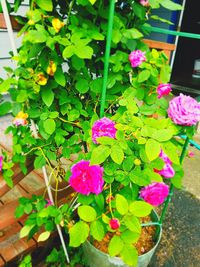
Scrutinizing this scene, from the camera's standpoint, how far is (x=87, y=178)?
2.89 feet

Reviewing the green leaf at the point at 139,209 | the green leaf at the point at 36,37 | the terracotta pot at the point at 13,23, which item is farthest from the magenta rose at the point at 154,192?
the terracotta pot at the point at 13,23

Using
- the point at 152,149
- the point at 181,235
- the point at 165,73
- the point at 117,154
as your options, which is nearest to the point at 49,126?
the point at 117,154

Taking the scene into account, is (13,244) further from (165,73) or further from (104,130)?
(165,73)

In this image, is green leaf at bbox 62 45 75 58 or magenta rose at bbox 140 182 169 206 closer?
green leaf at bbox 62 45 75 58

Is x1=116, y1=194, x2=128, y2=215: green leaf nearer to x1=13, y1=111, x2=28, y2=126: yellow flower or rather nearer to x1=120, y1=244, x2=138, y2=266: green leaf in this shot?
x1=120, y1=244, x2=138, y2=266: green leaf

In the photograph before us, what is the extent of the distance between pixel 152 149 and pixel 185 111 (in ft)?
0.62

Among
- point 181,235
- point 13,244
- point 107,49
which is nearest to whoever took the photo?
point 107,49

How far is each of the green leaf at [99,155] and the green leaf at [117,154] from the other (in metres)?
0.02

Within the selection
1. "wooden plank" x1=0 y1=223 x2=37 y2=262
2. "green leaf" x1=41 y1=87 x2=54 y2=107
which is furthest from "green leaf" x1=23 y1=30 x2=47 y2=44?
"wooden plank" x1=0 y1=223 x2=37 y2=262

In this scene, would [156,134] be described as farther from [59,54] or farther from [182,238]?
[182,238]

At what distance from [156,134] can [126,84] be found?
0.38 meters

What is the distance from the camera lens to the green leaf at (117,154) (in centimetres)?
81

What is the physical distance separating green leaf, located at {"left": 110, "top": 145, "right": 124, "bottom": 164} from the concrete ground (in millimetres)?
1009

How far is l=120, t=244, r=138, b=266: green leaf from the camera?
0.79 meters
